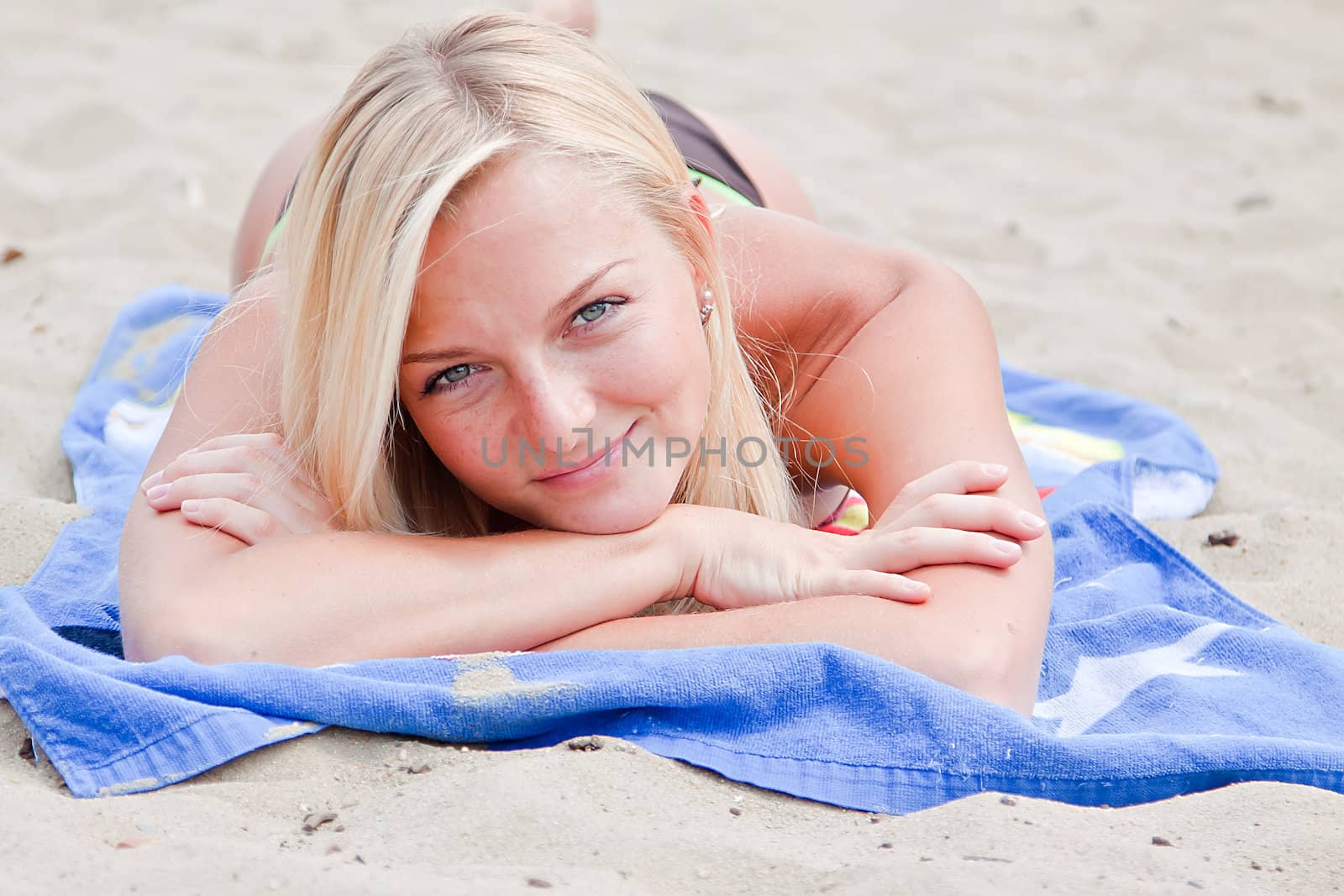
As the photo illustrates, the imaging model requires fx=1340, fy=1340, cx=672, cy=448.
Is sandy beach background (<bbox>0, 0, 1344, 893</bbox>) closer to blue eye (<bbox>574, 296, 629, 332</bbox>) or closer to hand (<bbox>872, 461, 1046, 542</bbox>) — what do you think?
hand (<bbox>872, 461, 1046, 542</bbox>)

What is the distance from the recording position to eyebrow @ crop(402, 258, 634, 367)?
1.89 meters

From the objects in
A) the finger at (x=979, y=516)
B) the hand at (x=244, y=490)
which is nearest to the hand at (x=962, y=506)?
the finger at (x=979, y=516)

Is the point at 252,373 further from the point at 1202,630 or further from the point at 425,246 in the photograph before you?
the point at 1202,630

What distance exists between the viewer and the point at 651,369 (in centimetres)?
198

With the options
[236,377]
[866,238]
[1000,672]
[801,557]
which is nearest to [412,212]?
[236,377]

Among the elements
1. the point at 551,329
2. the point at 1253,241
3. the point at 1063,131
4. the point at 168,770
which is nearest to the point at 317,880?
the point at 168,770

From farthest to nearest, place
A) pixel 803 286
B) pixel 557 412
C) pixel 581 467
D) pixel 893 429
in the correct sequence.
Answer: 1. pixel 803 286
2. pixel 893 429
3. pixel 581 467
4. pixel 557 412

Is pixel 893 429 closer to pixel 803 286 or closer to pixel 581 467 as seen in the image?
pixel 803 286

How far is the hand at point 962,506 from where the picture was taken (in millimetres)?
2008

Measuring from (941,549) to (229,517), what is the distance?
1078 millimetres

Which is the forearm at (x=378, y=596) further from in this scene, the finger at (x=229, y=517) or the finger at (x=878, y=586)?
the finger at (x=878, y=586)

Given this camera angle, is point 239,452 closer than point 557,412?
No

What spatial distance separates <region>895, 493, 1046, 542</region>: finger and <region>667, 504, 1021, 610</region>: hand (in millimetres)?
13

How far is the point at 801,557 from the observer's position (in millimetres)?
2053
